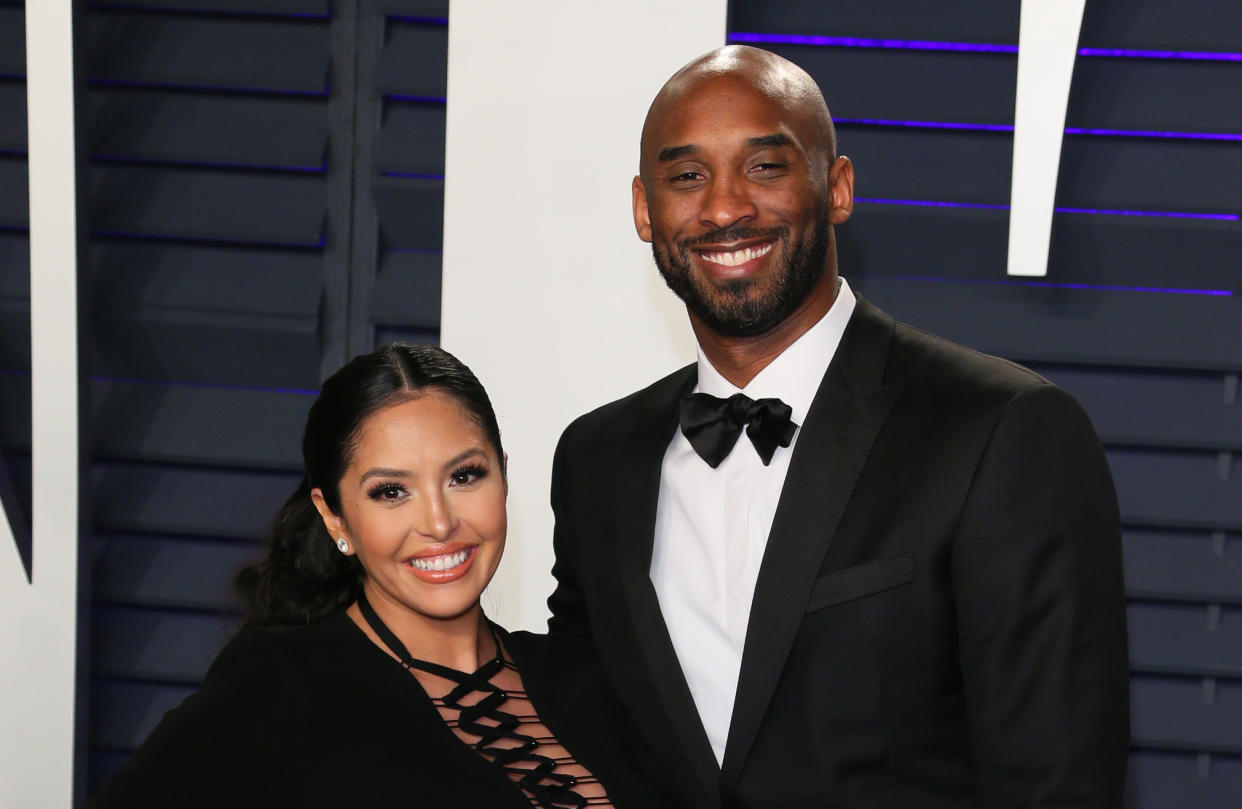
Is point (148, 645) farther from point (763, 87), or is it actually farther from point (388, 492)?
point (763, 87)

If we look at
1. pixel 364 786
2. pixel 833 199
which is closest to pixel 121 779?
pixel 364 786

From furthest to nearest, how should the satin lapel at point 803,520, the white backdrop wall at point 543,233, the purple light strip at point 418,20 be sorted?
the purple light strip at point 418,20
the white backdrop wall at point 543,233
the satin lapel at point 803,520

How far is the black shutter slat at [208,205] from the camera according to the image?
2883mm

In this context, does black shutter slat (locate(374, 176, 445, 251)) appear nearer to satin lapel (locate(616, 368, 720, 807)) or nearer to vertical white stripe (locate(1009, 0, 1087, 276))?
satin lapel (locate(616, 368, 720, 807))

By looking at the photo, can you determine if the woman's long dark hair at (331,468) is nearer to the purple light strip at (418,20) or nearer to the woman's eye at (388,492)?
the woman's eye at (388,492)

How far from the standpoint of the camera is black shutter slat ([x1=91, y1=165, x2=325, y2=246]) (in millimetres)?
2883

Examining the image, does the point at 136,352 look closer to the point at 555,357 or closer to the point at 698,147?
the point at 555,357

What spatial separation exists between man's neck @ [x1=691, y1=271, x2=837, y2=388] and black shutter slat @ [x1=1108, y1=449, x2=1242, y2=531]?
107 cm

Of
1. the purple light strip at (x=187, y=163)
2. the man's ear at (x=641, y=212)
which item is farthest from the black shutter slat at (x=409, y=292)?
the man's ear at (x=641, y=212)

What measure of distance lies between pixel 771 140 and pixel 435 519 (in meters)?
0.70

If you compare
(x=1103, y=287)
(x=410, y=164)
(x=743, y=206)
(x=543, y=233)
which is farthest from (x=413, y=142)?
(x=1103, y=287)

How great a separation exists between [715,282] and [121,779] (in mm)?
987

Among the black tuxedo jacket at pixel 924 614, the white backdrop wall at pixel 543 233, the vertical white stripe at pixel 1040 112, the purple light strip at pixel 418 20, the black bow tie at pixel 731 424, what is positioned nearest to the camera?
the black tuxedo jacket at pixel 924 614

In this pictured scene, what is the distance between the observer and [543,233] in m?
2.62
